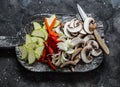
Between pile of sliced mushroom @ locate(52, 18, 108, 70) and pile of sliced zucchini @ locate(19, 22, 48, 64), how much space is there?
10 centimetres

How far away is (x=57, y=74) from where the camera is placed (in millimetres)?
2676

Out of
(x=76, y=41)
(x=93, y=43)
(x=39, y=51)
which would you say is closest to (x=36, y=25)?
(x=39, y=51)

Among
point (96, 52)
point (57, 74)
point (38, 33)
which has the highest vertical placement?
point (38, 33)

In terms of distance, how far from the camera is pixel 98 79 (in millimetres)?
2695

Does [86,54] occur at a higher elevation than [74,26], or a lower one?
lower

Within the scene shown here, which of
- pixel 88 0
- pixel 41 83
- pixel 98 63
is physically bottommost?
pixel 41 83

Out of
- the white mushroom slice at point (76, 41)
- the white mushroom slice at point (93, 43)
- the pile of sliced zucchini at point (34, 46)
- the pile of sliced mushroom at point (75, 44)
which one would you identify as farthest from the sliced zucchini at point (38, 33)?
the white mushroom slice at point (93, 43)

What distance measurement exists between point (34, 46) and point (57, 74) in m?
0.29

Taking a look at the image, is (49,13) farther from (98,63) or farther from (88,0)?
(98,63)

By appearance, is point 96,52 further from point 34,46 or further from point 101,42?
point 34,46

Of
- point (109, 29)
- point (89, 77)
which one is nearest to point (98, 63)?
point (89, 77)

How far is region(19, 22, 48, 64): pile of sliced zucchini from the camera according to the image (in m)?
2.53

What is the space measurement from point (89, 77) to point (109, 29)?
1.40 ft

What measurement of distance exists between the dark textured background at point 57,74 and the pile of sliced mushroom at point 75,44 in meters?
0.18
